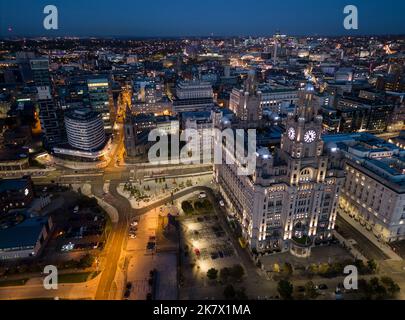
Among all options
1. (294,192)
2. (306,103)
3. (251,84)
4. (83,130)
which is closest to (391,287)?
(294,192)

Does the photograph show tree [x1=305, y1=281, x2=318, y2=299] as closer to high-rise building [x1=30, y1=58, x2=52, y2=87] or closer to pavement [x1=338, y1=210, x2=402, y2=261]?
pavement [x1=338, y1=210, x2=402, y2=261]

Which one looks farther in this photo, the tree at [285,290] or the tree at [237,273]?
the tree at [237,273]

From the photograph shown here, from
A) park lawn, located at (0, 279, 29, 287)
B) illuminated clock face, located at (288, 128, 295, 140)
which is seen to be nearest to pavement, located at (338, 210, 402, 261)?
illuminated clock face, located at (288, 128, 295, 140)

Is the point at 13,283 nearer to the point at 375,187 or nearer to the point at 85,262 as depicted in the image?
the point at 85,262

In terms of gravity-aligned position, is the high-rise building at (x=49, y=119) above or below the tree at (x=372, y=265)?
above

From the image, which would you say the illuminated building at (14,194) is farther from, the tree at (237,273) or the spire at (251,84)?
the spire at (251,84)

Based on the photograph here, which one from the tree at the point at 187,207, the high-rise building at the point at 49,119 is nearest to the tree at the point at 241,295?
the tree at the point at 187,207
